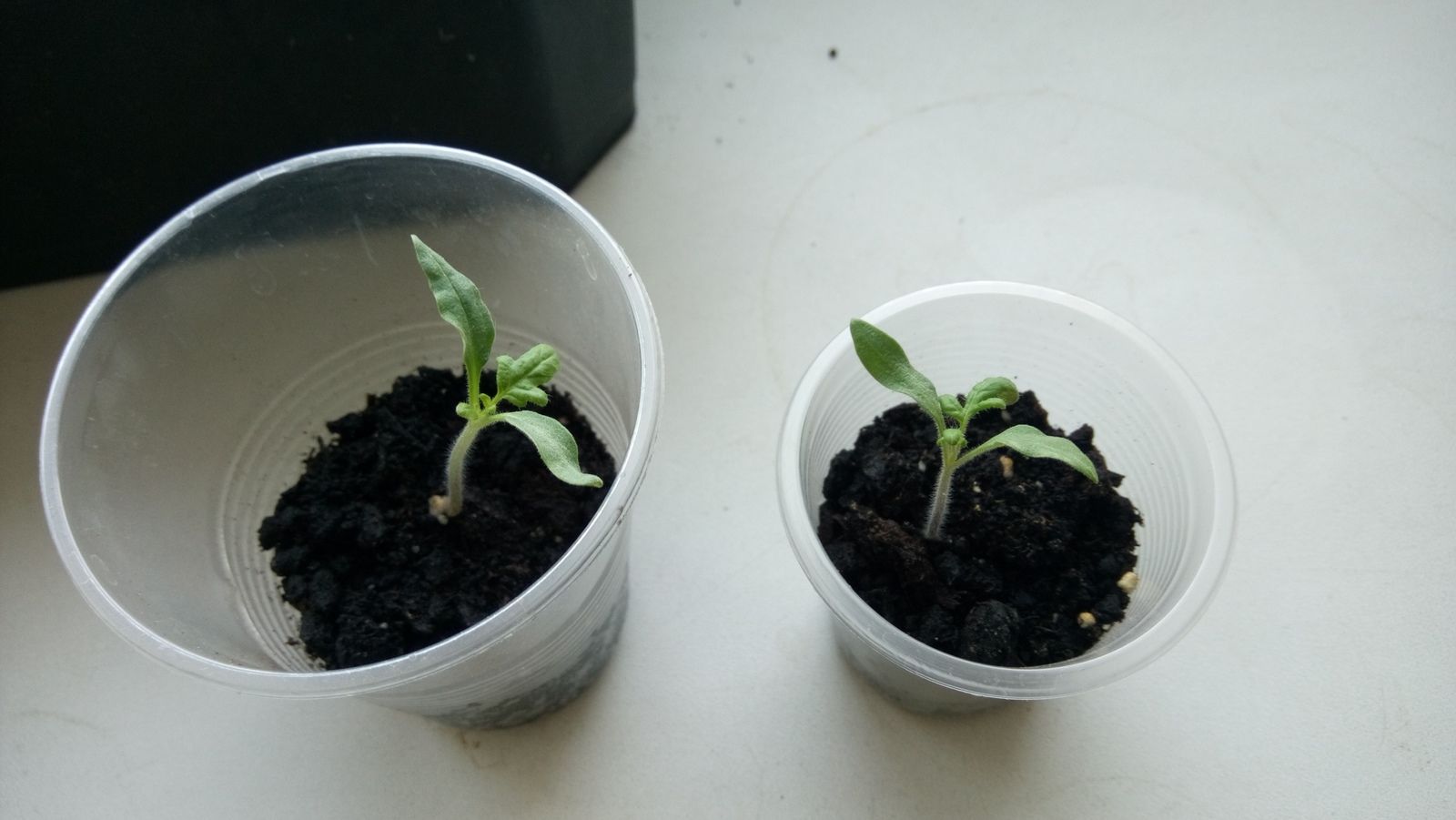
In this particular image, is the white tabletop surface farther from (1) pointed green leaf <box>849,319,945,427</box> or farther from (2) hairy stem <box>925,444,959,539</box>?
(1) pointed green leaf <box>849,319,945,427</box>

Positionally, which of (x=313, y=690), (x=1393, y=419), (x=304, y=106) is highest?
(x=1393, y=419)

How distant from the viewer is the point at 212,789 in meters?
0.88

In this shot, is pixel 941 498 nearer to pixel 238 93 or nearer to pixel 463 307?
pixel 463 307

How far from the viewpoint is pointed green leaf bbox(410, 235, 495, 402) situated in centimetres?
65

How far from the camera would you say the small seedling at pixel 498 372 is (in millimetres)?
637

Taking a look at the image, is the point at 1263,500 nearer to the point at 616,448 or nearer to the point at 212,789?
the point at 616,448

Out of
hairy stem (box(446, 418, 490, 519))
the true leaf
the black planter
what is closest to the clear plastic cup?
the true leaf

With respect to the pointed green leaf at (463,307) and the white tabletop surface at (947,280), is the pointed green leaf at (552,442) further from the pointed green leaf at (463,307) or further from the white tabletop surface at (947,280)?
the white tabletop surface at (947,280)

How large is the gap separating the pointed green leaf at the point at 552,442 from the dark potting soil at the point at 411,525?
179 mm

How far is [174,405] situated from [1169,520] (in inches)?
33.2

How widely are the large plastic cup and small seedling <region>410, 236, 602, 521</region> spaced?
0.05m

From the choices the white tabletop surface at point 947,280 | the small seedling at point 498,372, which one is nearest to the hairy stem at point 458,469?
the small seedling at point 498,372

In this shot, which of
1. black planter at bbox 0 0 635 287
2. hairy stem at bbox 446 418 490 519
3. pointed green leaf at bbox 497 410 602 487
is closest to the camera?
pointed green leaf at bbox 497 410 602 487

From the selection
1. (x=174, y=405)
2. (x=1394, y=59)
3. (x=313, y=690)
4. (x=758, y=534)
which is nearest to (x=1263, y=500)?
(x=758, y=534)
